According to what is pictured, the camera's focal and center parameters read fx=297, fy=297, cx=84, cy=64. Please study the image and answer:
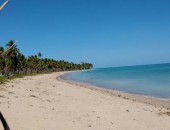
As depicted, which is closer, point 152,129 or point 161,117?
point 152,129

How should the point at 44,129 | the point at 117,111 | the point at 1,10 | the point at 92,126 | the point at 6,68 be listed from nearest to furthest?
the point at 1,10, the point at 44,129, the point at 92,126, the point at 117,111, the point at 6,68

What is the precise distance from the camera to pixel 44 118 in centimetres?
1491

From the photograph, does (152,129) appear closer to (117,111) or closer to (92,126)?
(92,126)

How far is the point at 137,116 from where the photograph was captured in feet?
60.1

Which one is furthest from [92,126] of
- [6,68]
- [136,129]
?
[6,68]

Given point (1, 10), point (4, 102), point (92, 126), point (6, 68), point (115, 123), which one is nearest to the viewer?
point (1, 10)

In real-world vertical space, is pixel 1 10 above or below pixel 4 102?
above

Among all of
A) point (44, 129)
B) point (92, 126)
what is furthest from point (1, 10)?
point (92, 126)

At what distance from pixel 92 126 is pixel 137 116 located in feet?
15.4

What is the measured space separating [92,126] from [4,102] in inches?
237

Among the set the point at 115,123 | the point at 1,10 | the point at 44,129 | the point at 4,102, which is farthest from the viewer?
the point at 4,102

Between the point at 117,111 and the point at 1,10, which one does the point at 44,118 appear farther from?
the point at 1,10

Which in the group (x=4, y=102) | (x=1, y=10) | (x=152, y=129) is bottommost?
(x=152, y=129)

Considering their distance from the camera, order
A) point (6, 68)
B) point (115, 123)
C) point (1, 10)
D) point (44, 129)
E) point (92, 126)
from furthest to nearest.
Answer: point (6, 68) → point (115, 123) → point (92, 126) → point (44, 129) → point (1, 10)
